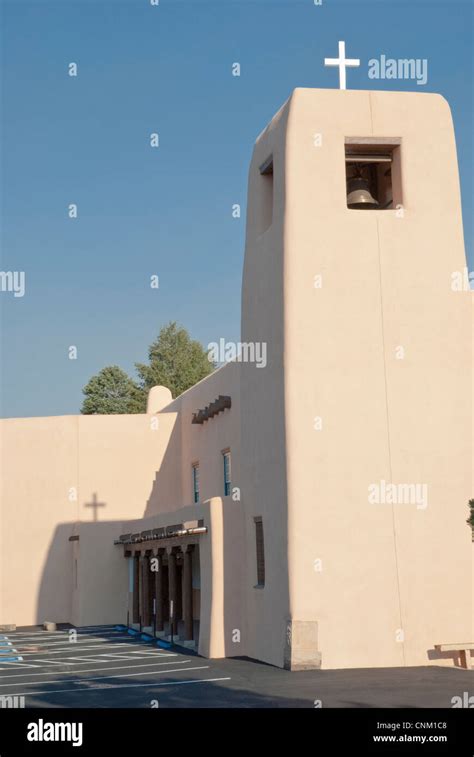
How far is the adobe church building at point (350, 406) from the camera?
20281mm

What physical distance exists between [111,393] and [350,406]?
51199 millimetres

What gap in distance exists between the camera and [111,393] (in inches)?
2788

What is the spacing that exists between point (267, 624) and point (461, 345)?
7388mm

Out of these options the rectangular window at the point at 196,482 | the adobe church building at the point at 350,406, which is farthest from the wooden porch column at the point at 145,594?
the adobe church building at the point at 350,406

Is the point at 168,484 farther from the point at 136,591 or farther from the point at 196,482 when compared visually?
the point at 136,591

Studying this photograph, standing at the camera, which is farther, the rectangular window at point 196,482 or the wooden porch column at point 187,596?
the rectangular window at point 196,482

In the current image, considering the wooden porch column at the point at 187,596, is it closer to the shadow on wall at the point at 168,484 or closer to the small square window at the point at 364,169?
the small square window at the point at 364,169

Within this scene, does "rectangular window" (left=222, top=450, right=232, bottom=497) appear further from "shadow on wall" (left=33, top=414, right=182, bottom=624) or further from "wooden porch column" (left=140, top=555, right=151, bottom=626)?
"shadow on wall" (left=33, top=414, right=182, bottom=624)

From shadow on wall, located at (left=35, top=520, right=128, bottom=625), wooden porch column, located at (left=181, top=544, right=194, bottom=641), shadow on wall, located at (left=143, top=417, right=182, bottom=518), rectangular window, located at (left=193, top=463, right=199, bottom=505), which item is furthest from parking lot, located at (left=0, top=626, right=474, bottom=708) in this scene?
shadow on wall, located at (left=143, top=417, right=182, bottom=518)

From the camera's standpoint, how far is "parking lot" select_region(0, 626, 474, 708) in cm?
1584

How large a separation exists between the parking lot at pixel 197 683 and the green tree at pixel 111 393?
1780 inches

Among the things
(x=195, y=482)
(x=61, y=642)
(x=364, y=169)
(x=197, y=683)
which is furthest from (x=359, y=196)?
(x=195, y=482)

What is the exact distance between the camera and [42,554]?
36094 millimetres
